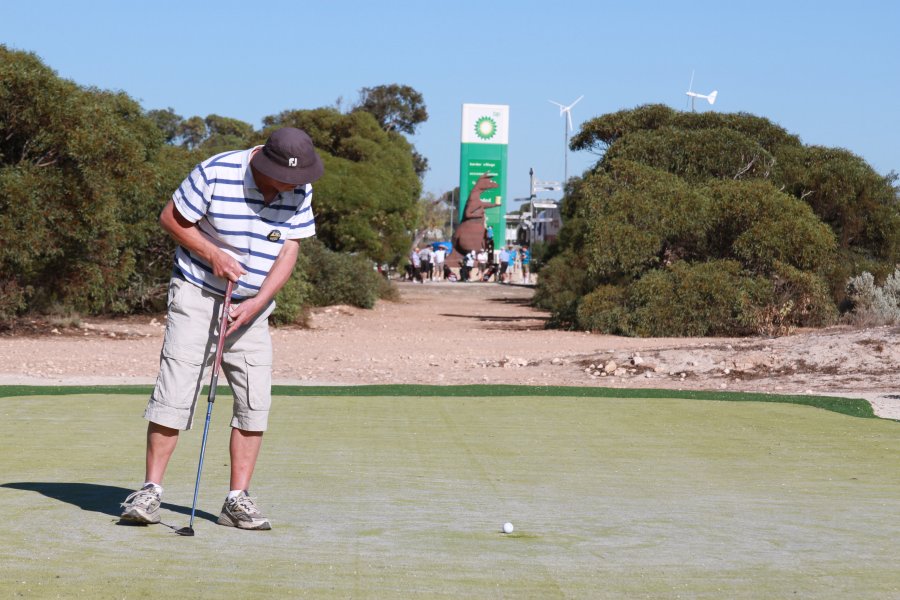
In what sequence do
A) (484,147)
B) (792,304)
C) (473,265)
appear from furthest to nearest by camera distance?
(473,265), (484,147), (792,304)

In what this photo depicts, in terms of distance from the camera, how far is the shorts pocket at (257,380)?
5.45 metres

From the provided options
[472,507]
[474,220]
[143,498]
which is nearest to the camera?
[143,498]

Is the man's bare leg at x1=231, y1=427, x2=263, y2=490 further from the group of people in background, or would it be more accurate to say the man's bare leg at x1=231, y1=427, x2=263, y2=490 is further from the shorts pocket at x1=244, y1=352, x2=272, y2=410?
the group of people in background

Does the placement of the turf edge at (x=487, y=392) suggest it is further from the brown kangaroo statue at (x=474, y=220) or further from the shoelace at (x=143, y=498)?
the brown kangaroo statue at (x=474, y=220)

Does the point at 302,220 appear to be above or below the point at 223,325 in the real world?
above

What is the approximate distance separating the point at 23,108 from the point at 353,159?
88.2ft

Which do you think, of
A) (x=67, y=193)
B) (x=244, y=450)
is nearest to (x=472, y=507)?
(x=244, y=450)

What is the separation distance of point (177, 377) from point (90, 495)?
1147mm

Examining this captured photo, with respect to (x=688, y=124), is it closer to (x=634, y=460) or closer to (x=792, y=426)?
(x=792, y=426)

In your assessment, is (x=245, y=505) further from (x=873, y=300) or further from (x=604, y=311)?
(x=873, y=300)

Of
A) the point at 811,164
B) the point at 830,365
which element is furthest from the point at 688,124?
the point at 830,365

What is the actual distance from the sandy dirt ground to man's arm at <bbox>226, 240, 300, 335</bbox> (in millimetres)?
8045

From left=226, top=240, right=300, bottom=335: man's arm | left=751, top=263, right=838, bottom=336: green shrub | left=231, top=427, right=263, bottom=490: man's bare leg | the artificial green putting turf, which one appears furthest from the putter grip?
left=751, top=263, right=838, bottom=336: green shrub

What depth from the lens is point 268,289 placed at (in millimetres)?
5320
